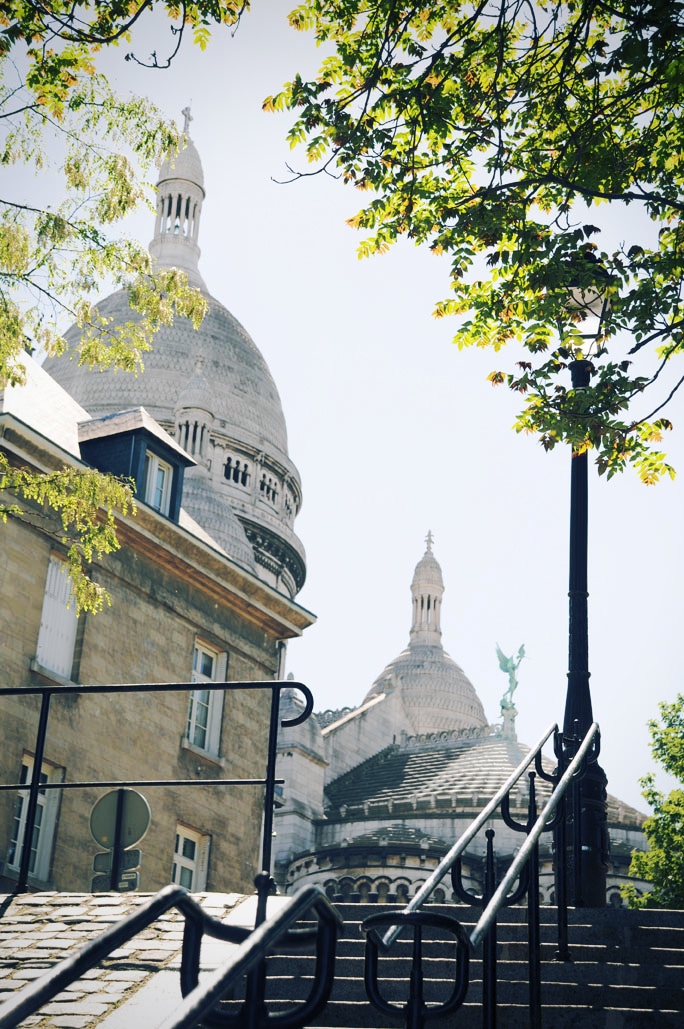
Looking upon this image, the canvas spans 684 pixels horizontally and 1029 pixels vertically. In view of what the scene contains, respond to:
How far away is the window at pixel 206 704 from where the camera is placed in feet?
71.5

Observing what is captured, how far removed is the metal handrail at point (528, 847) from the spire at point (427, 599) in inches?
2895

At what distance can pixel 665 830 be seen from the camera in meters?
29.8

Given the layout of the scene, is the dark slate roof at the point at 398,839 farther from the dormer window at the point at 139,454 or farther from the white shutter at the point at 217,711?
the dormer window at the point at 139,454

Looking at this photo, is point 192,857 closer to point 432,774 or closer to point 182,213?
point 432,774

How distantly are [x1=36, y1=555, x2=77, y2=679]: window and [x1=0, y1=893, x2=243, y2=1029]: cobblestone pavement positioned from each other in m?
10.3

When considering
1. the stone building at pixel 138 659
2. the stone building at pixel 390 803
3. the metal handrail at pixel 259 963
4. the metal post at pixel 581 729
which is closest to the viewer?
the metal handrail at pixel 259 963

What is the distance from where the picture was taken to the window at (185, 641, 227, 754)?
21.8 metres

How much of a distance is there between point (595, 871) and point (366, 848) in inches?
1077

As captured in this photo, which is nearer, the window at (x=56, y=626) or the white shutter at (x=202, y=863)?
the window at (x=56, y=626)

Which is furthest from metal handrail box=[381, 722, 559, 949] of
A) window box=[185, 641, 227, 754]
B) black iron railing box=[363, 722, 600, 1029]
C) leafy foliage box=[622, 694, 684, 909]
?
leafy foliage box=[622, 694, 684, 909]

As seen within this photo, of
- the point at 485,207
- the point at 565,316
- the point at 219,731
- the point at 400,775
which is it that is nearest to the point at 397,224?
the point at 485,207

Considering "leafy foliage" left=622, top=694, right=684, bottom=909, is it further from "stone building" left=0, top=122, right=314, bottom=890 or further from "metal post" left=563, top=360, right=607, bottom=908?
"metal post" left=563, top=360, right=607, bottom=908

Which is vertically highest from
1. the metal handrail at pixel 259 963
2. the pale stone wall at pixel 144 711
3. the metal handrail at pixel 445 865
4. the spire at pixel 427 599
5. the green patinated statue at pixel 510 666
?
the spire at pixel 427 599

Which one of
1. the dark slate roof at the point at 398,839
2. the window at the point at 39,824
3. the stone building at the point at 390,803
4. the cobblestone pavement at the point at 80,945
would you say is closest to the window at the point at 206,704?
the window at the point at 39,824
